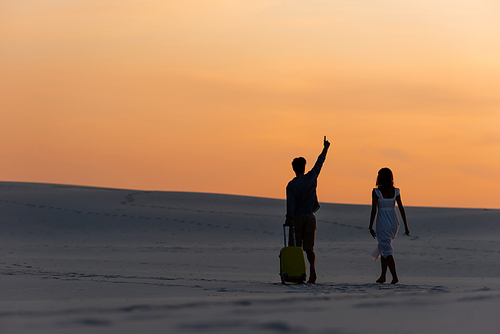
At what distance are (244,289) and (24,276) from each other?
114 inches

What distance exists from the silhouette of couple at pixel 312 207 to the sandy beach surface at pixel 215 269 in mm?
465

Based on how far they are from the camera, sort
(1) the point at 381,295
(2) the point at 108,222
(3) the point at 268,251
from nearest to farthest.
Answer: (1) the point at 381,295 → (3) the point at 268,251 → (2) the point at 108,222

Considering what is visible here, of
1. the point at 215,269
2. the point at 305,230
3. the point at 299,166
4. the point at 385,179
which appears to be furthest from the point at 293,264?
the point at 215,269

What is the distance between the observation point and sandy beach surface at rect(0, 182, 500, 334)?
4.07 metres

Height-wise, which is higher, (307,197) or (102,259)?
(307,197)

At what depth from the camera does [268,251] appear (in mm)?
13164

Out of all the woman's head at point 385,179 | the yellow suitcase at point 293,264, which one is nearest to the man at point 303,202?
the yellow suitcase at point 293,264

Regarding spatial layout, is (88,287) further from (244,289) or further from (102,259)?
(102,259)

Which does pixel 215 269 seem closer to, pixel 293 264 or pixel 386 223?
pixel 293 264

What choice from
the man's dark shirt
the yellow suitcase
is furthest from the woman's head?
the yellow suitcase

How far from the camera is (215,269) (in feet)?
33.2

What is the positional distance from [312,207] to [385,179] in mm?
943

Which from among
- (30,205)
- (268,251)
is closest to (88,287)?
(268,251)

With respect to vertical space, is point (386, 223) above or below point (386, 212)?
below
